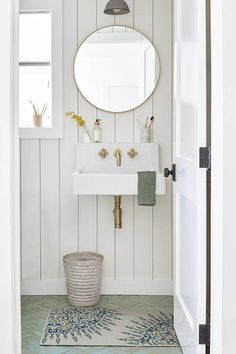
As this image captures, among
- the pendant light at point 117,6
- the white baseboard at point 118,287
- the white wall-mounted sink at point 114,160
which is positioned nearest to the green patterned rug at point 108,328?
A: the white baseboard at point 118,287

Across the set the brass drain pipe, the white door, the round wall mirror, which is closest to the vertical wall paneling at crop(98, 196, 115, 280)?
the brass drain pipe

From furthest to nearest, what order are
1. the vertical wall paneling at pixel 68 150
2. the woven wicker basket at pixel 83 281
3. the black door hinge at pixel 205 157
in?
the vertical wall paneling at pixel 68 150 → the woven wicker basket at pixel 83 281 → the black door hinge at pixel 205 157

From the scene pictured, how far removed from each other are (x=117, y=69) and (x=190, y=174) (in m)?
1.75

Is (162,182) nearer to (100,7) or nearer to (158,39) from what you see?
(158,39)

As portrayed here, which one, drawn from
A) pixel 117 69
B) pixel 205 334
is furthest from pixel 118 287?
pixel 205 334

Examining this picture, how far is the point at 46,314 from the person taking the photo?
12.6 ft

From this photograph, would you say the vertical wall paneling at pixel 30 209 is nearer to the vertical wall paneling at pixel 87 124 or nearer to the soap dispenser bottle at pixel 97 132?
the vertical wall paneling at pixel 87 124

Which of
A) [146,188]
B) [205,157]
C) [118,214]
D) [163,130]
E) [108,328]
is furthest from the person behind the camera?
[163,130]

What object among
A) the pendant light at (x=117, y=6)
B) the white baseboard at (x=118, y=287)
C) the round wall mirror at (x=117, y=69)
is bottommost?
the white baseboard at (x=118, y=287)

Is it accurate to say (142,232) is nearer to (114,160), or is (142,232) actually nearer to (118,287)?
(118,287)

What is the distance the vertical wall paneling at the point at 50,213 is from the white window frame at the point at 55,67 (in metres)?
0.11

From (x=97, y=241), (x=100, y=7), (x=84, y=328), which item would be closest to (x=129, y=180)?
(x=97, y=241)

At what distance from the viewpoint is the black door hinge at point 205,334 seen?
2.53m

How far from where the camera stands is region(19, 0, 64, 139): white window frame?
13.8 feet
